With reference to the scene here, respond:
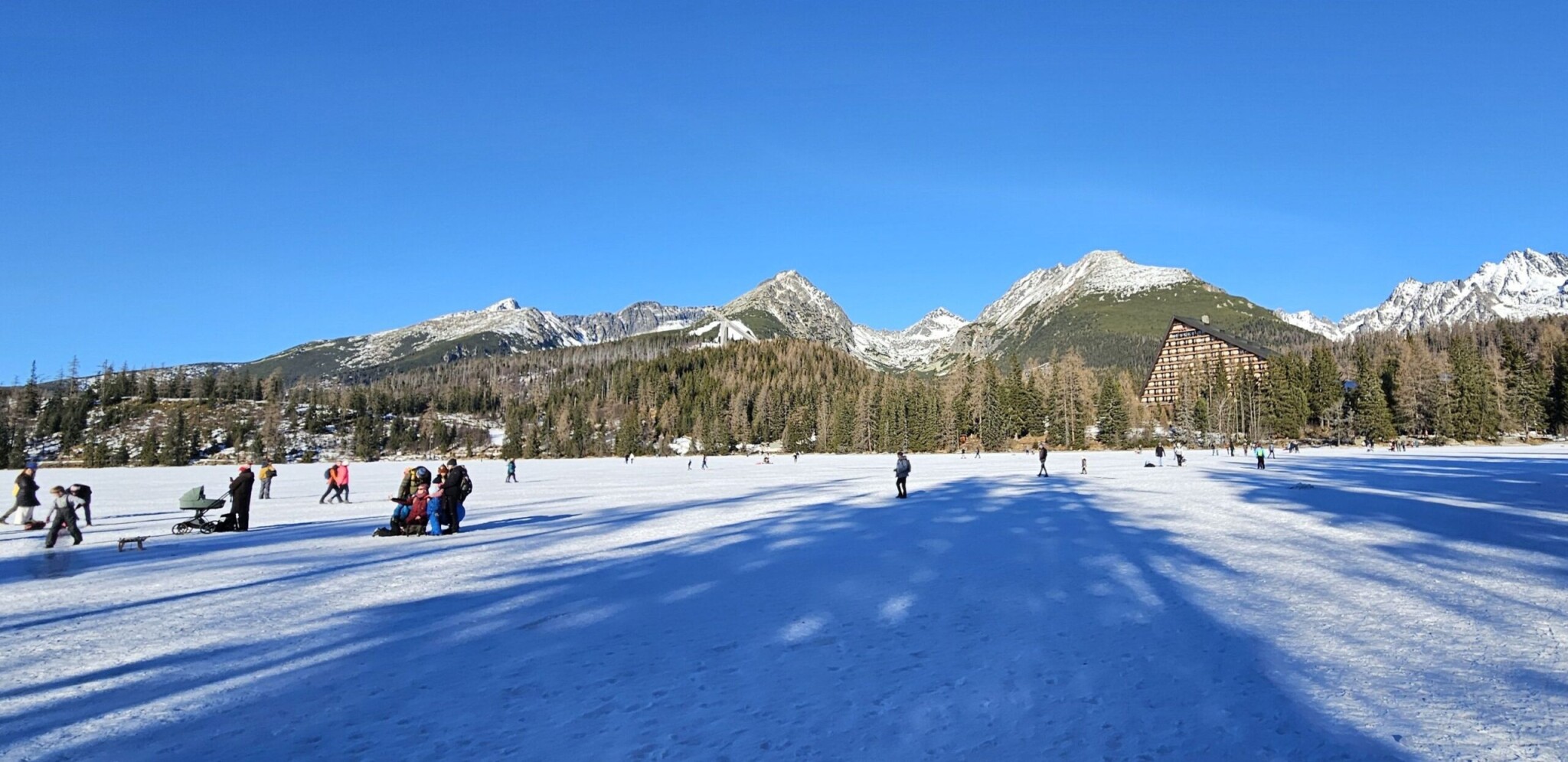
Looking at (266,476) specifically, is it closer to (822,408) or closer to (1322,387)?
(822,408)

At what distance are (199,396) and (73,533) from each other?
645 feet

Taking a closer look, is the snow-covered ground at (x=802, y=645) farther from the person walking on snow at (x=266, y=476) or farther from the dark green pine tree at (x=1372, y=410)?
the dark green pine tree at (x=1372, y=410)

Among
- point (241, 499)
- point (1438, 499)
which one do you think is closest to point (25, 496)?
point (241, 499)

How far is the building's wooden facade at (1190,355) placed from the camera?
412 ft

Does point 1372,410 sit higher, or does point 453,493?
point 1372,410

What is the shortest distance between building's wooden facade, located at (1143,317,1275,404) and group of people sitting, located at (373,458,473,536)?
122 meters

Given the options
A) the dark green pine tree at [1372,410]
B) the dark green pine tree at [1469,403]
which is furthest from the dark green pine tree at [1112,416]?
the dark green pine tree at [1469,403]

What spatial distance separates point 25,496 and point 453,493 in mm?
9802

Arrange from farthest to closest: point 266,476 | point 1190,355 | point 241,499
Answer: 1. point 1190,355
2. point 266,476
3. point 241,499

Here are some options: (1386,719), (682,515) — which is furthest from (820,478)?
(1386,719)

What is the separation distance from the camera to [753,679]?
5.96 m

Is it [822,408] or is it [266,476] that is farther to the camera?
[822,408]

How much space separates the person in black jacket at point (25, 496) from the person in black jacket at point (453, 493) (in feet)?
30.2

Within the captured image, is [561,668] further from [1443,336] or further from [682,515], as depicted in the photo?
[1443,336]
